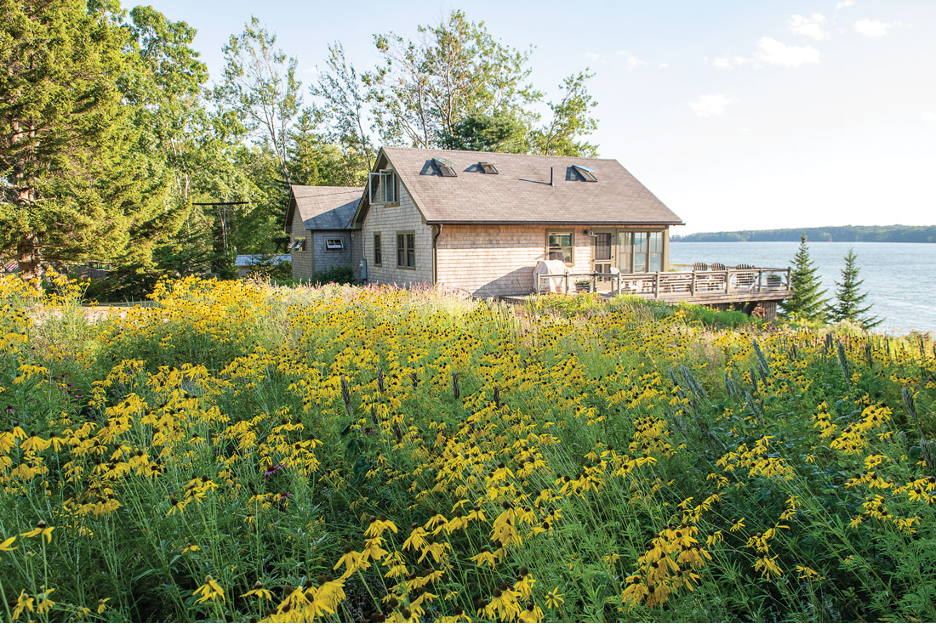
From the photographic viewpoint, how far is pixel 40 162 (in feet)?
60.2

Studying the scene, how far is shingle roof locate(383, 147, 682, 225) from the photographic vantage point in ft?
63.4

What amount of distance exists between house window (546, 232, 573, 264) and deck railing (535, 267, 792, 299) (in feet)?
3.21

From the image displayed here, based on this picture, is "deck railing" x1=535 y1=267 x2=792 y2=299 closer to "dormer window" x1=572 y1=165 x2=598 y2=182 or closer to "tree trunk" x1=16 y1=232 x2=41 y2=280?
"dormer window" x1=572 y1=165 x2=598 y2=182

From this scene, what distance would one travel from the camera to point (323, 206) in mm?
26859

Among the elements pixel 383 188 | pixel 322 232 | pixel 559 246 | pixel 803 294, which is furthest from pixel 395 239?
pixel 803 294

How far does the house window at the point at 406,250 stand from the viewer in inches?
803

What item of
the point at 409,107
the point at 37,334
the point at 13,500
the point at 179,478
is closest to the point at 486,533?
the point at 179,478

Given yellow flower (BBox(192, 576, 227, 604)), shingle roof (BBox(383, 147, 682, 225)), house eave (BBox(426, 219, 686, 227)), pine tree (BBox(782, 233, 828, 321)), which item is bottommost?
pine tree (BBox(782, 233, 828, 321))

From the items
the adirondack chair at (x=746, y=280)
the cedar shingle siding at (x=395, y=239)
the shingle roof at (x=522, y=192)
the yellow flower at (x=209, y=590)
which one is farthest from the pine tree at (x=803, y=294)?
the yellow flower at (x=209, y=590)

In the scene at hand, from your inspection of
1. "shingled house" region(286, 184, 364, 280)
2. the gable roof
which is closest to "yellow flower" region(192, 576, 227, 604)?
"shingled house" region(286, 184, 364, 280)

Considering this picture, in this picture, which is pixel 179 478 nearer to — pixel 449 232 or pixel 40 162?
pixel 449 232

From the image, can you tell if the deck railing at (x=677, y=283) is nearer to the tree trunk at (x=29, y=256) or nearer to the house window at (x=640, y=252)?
the house window at (x=640, y=252)

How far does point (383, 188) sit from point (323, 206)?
6036 mm

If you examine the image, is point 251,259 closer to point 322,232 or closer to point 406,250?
point 322,232
